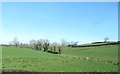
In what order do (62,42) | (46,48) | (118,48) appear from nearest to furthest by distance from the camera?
1. (118,48)
2. (46,48)
3. (62,42)

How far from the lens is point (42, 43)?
9838 cm

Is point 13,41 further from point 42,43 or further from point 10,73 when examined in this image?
point 10,73

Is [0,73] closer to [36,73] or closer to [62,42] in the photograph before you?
[36,73]

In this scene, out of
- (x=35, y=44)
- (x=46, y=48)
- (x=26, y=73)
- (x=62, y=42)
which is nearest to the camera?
(x=26, y=73)

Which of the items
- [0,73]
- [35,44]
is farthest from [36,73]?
[35,44]

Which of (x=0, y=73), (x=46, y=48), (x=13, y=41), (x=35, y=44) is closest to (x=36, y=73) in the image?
(x=0, y=73)

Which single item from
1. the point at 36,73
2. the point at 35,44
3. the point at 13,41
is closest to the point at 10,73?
the point at 36,73

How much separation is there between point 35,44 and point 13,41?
45357 millimetres

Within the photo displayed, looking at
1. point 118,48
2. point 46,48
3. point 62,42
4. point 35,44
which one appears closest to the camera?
point 118,48

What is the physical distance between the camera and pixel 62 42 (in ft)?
453

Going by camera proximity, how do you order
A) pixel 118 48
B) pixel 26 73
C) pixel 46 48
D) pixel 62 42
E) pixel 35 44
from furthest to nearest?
pixel 62 42
pixel 35 44
pixel 46 48
pixel 118 48
pixel 26 73

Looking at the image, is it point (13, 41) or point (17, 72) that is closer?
point (17, 72)

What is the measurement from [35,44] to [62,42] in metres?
36.6

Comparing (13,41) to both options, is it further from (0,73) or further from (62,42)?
(0,73)
